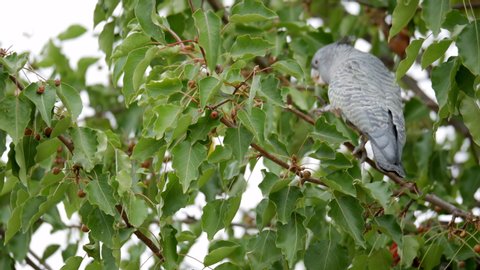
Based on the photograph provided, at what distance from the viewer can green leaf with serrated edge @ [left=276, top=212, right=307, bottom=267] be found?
336 cm

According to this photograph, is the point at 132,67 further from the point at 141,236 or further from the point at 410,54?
the point at 410,54

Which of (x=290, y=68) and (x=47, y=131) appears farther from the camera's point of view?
(x=290, y=68)

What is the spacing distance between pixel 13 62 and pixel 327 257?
4.51ft

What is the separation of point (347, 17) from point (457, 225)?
2155mm

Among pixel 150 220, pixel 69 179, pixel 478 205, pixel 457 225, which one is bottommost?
pixel 478 205

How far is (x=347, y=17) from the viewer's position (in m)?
5.76

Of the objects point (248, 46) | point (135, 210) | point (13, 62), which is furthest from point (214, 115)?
point (13, 62)

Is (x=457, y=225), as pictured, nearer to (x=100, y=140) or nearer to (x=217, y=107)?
(x=217, y=107)

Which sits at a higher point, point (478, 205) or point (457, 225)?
point (457, 225)

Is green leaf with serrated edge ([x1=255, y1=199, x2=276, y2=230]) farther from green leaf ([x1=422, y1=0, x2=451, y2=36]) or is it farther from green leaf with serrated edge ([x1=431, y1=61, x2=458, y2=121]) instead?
green leaf ([x1=422, y1=0, x2=451, y2=36])

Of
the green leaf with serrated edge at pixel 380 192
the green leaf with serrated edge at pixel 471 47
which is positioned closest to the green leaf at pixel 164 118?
the green leaf with serrated edge at pixel 380 192

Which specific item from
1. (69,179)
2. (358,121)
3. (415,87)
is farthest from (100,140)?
(415,87)

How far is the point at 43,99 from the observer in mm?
3082

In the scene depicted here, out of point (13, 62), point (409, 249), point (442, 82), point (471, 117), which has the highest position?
point (13, 62)
